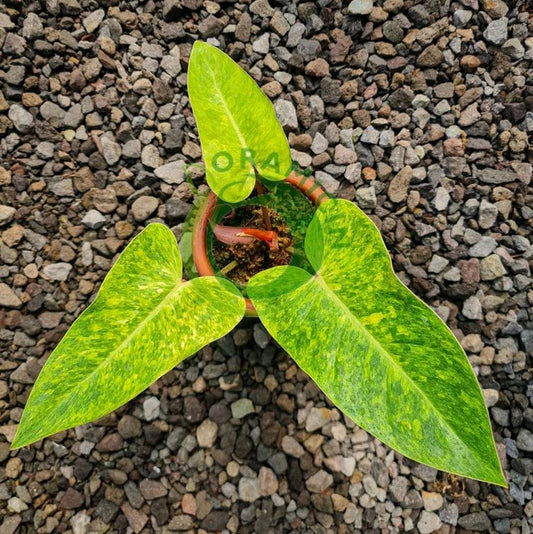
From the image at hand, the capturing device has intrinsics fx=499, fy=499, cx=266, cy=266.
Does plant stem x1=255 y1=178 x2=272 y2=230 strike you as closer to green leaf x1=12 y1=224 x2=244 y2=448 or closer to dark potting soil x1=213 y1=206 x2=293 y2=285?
dark potting soil x1=213 y1=206 x2=293 y2=285

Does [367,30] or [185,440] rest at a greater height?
[367,30]

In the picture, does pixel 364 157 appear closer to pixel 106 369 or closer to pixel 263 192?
pixel 263 192

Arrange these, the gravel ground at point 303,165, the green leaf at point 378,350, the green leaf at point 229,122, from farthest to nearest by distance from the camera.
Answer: the gravel ground at point 303,165, the green leaf at point 229,122, the green leaf at point 378,350

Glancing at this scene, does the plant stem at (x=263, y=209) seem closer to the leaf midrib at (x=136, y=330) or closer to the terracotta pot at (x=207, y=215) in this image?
the terracotta pot at (x=207, y=215)

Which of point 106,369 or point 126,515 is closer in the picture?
point 106,369

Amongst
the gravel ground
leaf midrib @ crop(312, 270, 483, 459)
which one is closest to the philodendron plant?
leaf midrib @ crop(312, 270, 483, 459)

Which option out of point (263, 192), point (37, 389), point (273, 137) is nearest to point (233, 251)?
point (263, 192)

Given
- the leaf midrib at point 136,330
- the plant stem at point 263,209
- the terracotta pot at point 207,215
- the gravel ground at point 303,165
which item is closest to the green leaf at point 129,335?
the leaf midrib at point 136,330
